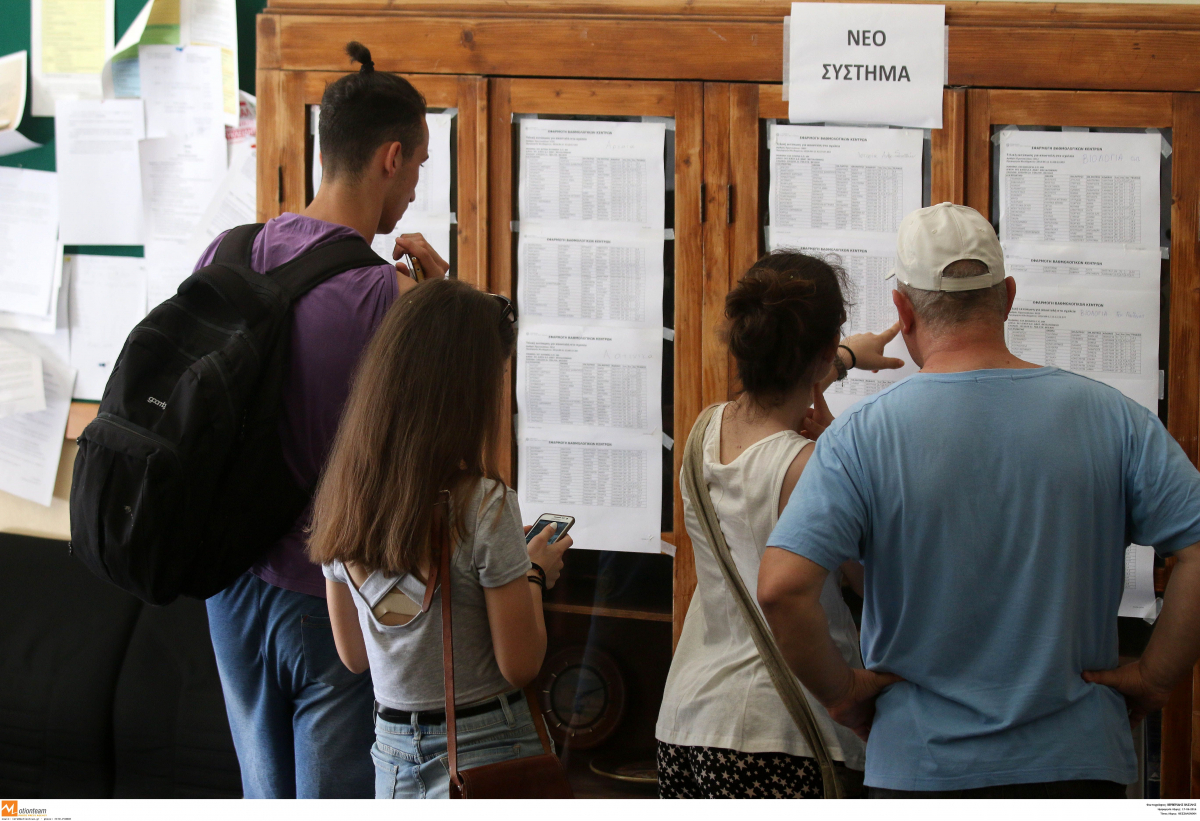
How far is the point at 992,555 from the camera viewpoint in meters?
0.99

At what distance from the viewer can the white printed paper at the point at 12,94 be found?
2.54 meters

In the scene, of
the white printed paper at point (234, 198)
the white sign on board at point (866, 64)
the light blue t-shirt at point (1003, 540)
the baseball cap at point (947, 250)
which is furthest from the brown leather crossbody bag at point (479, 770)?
the white printed paper at point (234, 198)

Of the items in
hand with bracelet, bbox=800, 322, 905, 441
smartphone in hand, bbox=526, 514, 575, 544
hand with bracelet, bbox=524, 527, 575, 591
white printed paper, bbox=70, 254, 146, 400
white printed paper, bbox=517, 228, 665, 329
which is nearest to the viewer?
hand with bracelet, bbox=524, 527, 575, 591

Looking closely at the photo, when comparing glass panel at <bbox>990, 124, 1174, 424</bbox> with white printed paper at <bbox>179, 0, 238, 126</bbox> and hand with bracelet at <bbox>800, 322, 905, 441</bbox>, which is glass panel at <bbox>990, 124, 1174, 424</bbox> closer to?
hand with bracelet at <bbox>800, 322, 905, 441</bbox>

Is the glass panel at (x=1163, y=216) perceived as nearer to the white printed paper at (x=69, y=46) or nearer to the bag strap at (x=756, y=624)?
the bag strap at (x=756, y=624)

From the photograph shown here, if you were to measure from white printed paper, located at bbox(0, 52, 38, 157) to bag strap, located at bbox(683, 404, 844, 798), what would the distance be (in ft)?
7.87

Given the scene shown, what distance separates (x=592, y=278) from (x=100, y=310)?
1.59m

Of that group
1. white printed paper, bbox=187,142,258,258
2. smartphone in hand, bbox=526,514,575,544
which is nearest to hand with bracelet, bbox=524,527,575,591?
smartphone in hand, bbox=526,514,575,544

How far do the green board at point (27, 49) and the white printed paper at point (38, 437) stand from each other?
0.35 meters

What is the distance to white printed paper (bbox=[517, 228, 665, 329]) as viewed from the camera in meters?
1.90

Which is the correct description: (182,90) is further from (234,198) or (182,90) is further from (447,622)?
(447,622)
